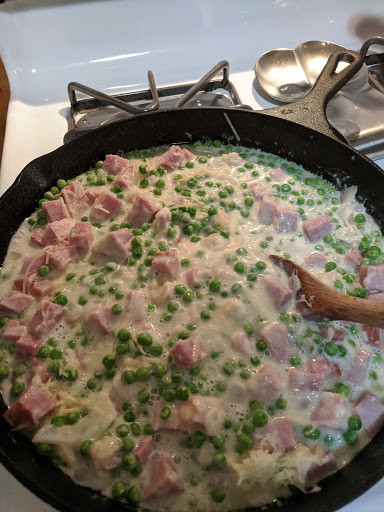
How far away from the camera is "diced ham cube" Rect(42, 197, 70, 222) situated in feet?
8.18

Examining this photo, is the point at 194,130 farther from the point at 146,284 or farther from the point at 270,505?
the point at 270,505

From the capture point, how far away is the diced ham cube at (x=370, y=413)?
1940mm

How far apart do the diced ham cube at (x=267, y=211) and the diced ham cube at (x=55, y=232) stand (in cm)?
117

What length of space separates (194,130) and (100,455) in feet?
7.01

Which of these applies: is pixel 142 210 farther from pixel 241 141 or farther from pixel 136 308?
pixel 241 141

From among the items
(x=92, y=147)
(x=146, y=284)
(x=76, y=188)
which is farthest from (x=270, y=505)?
(x=92, y=147)

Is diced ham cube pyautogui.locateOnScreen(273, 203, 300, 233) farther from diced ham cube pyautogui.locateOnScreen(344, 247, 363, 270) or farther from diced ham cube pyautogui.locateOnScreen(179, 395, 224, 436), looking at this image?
diced ham cube pyautogui.locateOnScreen(179, 395, 224, 436)

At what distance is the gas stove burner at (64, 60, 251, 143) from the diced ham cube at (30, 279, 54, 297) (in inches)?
53.2

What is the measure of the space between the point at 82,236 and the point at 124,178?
57 centimetres

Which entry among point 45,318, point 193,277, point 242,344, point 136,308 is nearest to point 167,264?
point 193,277

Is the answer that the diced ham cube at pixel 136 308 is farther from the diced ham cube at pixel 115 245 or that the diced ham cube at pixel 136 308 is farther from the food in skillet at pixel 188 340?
the diced ham cube at pixel 115 245

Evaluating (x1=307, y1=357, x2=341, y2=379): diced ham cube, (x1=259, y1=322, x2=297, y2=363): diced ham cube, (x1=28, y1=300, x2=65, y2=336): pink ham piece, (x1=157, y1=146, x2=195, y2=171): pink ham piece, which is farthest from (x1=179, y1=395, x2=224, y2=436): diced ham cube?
(x1=157, y1=146, x2=195, y2=171): pink ham piece

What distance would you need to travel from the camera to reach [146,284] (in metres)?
2.25

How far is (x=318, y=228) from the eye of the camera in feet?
8.11
